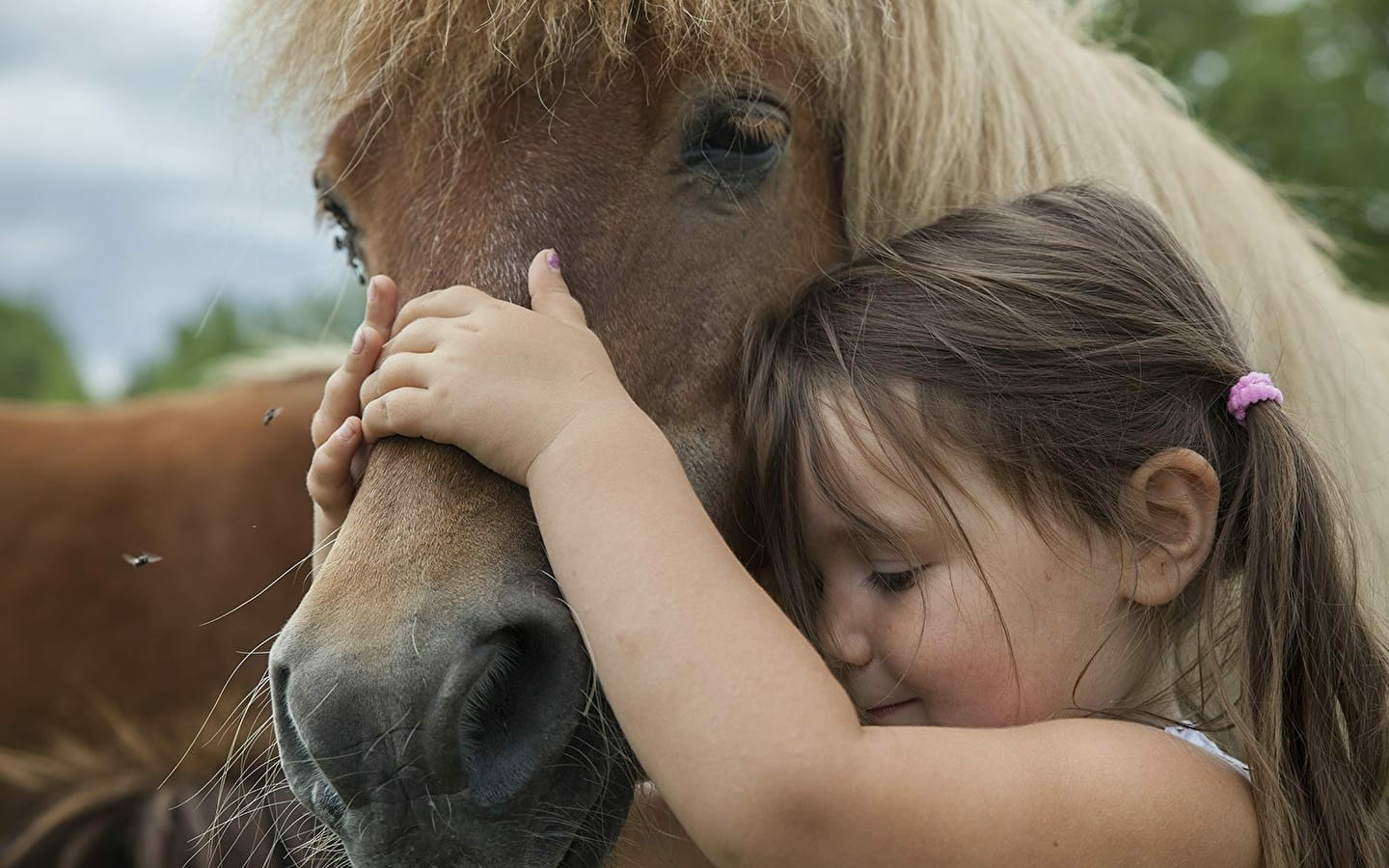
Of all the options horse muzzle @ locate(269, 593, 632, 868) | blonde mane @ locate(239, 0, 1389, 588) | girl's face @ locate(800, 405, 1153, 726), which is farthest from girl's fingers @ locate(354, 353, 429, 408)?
girl's face @ locate(800, 405, 1153, 726)

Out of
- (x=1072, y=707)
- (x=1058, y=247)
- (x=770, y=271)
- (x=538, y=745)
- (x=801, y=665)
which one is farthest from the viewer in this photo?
(x=770, y=271)

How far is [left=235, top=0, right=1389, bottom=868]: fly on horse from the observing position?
1339 mm

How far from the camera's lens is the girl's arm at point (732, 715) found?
1237 millimetres

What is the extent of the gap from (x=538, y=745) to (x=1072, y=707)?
64 cm

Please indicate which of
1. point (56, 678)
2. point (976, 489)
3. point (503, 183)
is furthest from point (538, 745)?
point (56, 678)

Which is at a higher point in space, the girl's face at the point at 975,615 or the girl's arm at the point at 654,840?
the girl's face at the point at 975,615

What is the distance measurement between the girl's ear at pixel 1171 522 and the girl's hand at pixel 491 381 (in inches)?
25.8

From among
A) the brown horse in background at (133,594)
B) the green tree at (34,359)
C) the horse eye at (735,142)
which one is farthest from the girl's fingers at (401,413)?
the green tree at (34,359)

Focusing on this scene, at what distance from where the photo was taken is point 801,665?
4.19 feet

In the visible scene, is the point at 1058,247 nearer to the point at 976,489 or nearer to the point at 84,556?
the point at 976,489

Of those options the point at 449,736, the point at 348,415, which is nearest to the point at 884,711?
the point at 449,736

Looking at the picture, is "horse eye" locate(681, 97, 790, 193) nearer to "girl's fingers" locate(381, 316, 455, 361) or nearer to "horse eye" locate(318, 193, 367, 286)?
"girl's fingers" locate(381, 316, 455, 361)

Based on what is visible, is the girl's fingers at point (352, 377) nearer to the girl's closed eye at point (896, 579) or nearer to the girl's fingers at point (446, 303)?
the girl's fingers at point (446, 303)

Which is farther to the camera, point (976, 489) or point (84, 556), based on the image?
point (84, 556)
